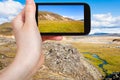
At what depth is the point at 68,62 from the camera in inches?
586

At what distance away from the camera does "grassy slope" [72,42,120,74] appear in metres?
16.1

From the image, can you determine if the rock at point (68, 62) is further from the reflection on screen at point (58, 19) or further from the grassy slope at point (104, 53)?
the reflection on screen at point (58, 19)

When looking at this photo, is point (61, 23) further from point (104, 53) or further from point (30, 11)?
point (104, 53)

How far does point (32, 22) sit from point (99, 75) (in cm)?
1449

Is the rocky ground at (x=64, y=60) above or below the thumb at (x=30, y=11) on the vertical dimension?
below

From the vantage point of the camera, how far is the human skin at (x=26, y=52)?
56cm

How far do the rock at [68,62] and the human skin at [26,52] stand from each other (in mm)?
13516

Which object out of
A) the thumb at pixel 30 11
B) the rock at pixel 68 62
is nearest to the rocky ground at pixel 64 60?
the rock at pixel 68 62

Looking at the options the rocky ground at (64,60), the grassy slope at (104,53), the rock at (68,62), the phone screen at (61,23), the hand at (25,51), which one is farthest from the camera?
the grassy slope at (104,53)

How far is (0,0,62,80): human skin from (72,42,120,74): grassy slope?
15.4 meters

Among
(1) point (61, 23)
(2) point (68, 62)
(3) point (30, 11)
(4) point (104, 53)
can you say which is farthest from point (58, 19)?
(4) point (104, 53)

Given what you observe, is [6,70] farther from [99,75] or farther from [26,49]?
[99,75]

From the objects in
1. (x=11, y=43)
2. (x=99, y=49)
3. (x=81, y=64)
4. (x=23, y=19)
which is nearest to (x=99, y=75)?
(x=81, y=64)

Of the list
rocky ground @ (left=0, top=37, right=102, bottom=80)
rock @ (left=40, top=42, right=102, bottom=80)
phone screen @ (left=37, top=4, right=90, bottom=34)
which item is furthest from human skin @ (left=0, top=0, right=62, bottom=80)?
rock @ (left=40, top=42, right=102, bottom=80)
